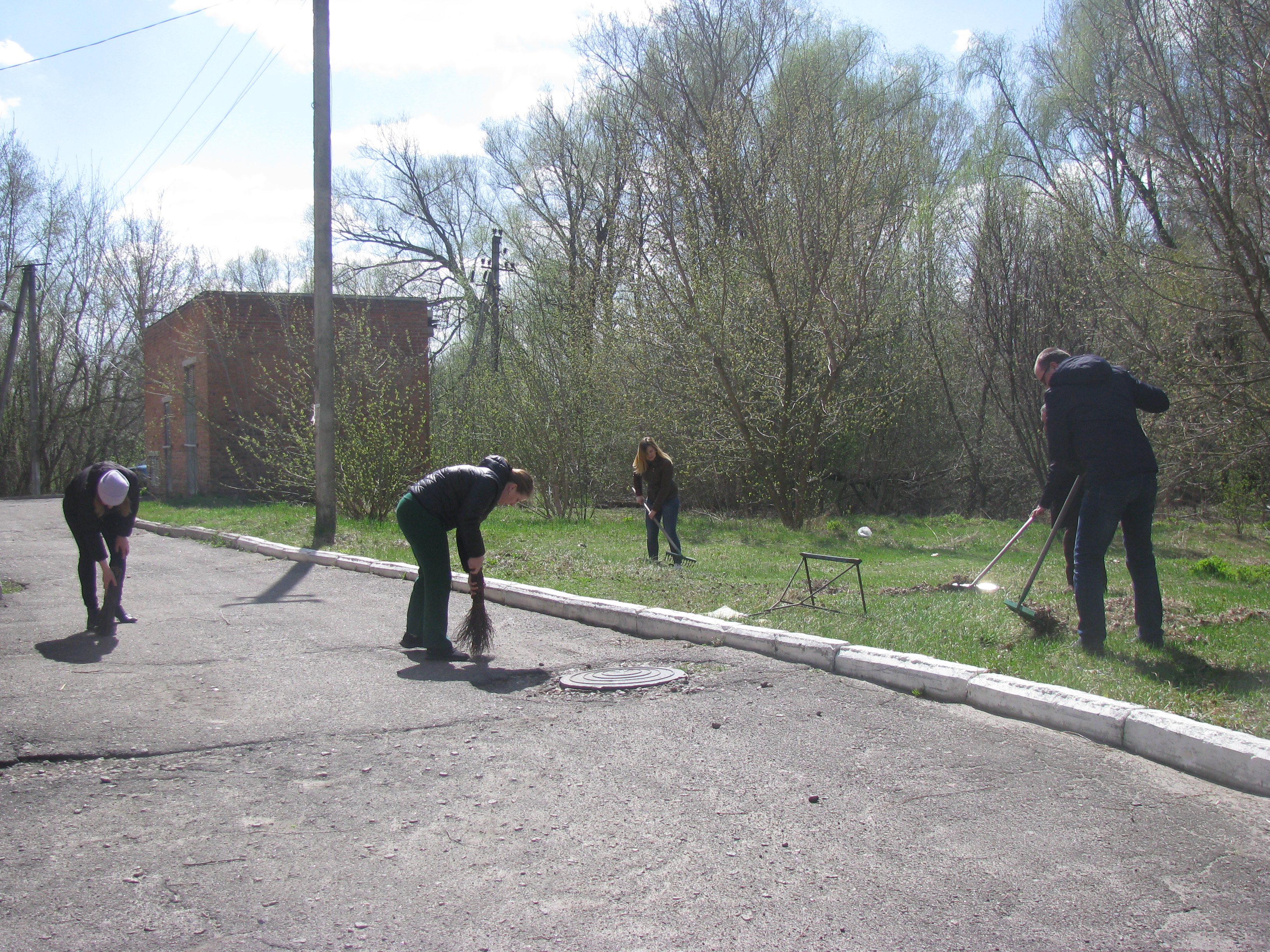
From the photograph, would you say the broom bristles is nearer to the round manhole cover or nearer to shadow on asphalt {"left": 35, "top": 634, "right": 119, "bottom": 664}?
the round manhole cover

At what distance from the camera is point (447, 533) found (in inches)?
251

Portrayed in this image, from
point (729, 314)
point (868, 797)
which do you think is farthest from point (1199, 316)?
point (868, 797)

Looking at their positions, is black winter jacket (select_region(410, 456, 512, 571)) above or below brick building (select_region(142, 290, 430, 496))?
below

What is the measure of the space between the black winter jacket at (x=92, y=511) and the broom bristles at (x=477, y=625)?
2.97 m

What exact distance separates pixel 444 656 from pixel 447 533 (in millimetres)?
853

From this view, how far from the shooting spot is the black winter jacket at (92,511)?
718 cm

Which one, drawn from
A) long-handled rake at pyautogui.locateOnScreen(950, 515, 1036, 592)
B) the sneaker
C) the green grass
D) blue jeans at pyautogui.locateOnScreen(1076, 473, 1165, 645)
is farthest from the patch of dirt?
the sneaker

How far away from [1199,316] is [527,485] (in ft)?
34.9

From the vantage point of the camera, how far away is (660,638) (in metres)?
7.19

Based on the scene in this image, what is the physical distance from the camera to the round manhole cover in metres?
5.52

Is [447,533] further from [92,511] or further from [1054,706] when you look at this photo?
[1054,706]

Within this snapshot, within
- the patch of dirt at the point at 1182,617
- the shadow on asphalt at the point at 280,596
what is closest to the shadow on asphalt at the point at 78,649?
the shadow on asphalt at the point at 280,596

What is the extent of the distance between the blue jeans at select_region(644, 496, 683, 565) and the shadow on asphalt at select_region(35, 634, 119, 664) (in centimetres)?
624

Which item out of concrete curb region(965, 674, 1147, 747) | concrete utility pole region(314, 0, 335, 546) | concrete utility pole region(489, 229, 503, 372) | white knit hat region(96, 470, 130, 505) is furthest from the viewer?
concrete utility pole region(489, 229, 503, 372)
